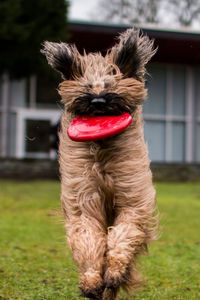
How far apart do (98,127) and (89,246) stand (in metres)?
0.86

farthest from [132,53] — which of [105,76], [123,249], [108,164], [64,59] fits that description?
[123,249]

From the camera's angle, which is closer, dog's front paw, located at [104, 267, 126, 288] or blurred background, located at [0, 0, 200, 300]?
dog's front paw, located at [104, 267, 126, 288]

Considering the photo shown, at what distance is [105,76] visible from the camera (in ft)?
13.2

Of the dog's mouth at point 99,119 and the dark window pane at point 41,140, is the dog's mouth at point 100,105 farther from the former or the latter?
the dark window pane at point 41,140

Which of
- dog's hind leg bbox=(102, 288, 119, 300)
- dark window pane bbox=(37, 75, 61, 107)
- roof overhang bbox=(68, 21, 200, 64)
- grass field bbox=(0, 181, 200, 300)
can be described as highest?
roof overhang bbox=(68, 21, 200, 64)

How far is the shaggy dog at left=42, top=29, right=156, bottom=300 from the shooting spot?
3.87 m

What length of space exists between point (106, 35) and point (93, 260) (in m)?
16.0

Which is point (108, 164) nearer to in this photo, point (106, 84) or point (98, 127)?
point (98, 127)

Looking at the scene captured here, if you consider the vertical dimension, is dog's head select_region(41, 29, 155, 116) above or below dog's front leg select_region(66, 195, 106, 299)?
above

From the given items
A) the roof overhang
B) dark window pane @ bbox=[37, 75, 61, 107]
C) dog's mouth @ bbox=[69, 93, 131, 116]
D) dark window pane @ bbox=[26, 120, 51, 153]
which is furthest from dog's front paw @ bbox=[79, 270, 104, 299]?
dark window pane @ bbox=[37, 75, 61, 107]

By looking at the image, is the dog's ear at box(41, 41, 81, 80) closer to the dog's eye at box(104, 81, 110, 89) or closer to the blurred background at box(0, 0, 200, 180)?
the dog's eye at box(104, 81, 110, 89)

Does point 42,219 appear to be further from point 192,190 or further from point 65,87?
point 192,190

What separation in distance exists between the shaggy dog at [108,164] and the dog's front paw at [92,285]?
13cm

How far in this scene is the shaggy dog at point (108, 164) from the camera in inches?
152
